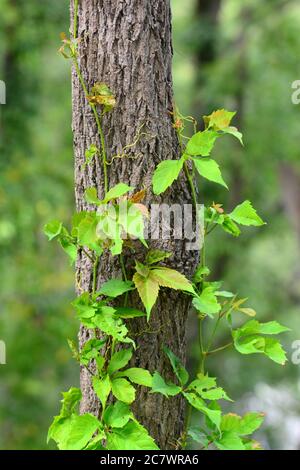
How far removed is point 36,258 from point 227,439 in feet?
20.3

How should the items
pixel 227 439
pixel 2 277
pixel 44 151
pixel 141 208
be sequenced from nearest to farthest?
pixel 141 208 < pixel 227 439 < pixel 2 277 < pixel 44 151

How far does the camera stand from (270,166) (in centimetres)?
737

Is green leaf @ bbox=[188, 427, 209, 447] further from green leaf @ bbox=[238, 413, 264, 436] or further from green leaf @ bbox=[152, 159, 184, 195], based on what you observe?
green leaf @ bbox=[152, 159, 184, 195]

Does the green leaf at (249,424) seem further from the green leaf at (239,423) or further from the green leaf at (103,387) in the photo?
the green leaf at (103,387)

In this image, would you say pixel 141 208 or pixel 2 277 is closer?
pixel 141 208

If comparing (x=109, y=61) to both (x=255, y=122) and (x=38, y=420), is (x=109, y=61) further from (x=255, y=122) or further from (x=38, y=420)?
(x=38, y=420)

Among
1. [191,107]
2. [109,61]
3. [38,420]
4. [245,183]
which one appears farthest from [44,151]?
[109,61]

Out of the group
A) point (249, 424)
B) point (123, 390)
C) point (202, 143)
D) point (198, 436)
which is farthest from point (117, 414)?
point (202, 143)

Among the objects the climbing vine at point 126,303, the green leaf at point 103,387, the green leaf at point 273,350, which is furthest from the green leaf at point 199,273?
the green leaf at point 103,387

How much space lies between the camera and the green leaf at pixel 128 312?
1547 millimetres

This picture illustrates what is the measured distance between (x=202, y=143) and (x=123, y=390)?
0.59 m

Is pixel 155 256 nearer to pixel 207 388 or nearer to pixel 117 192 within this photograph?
pixel 117 192

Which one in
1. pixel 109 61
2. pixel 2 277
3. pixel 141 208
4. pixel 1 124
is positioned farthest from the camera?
pixel 2 277

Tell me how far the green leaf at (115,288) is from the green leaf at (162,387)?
0.70 feet
